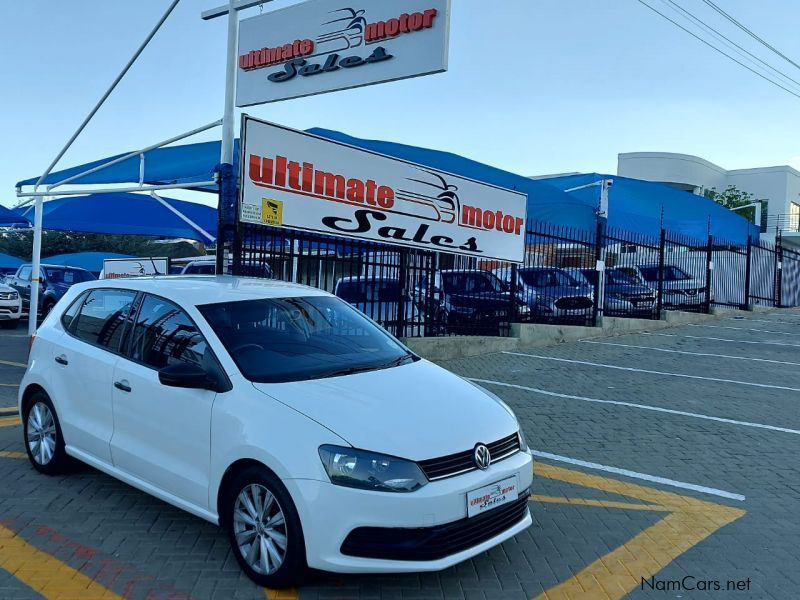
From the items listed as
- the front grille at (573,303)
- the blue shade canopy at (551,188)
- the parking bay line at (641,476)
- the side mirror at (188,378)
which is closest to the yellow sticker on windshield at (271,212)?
the blue shade canopy at (551,188)

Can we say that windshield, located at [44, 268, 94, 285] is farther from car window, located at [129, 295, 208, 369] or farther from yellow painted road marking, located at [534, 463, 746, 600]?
yellow painted road marking, located at [534, 463, 746, 600]

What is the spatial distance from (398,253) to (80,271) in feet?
43.5

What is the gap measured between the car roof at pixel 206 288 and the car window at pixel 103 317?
77 millimetres

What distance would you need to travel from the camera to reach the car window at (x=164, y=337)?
14.1ft

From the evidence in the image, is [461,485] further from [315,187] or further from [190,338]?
[315,187]

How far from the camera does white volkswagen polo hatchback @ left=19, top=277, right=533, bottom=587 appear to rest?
11.1 ft

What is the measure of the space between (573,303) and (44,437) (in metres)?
12.3

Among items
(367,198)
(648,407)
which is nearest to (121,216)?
(367,198)

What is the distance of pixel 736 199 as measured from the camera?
45.4 m

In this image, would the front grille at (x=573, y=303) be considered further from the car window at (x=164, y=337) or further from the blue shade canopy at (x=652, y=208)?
the car window at (x=164, y=337)

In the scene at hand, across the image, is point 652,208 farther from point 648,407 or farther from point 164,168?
point 164,168

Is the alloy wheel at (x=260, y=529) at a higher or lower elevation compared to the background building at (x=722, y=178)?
lower

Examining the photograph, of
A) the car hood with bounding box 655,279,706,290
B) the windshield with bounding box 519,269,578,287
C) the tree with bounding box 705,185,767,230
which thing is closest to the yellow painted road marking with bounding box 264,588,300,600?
the windshield with bounding box 519,269,578,287

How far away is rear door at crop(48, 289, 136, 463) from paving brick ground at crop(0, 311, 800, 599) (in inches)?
20.1
